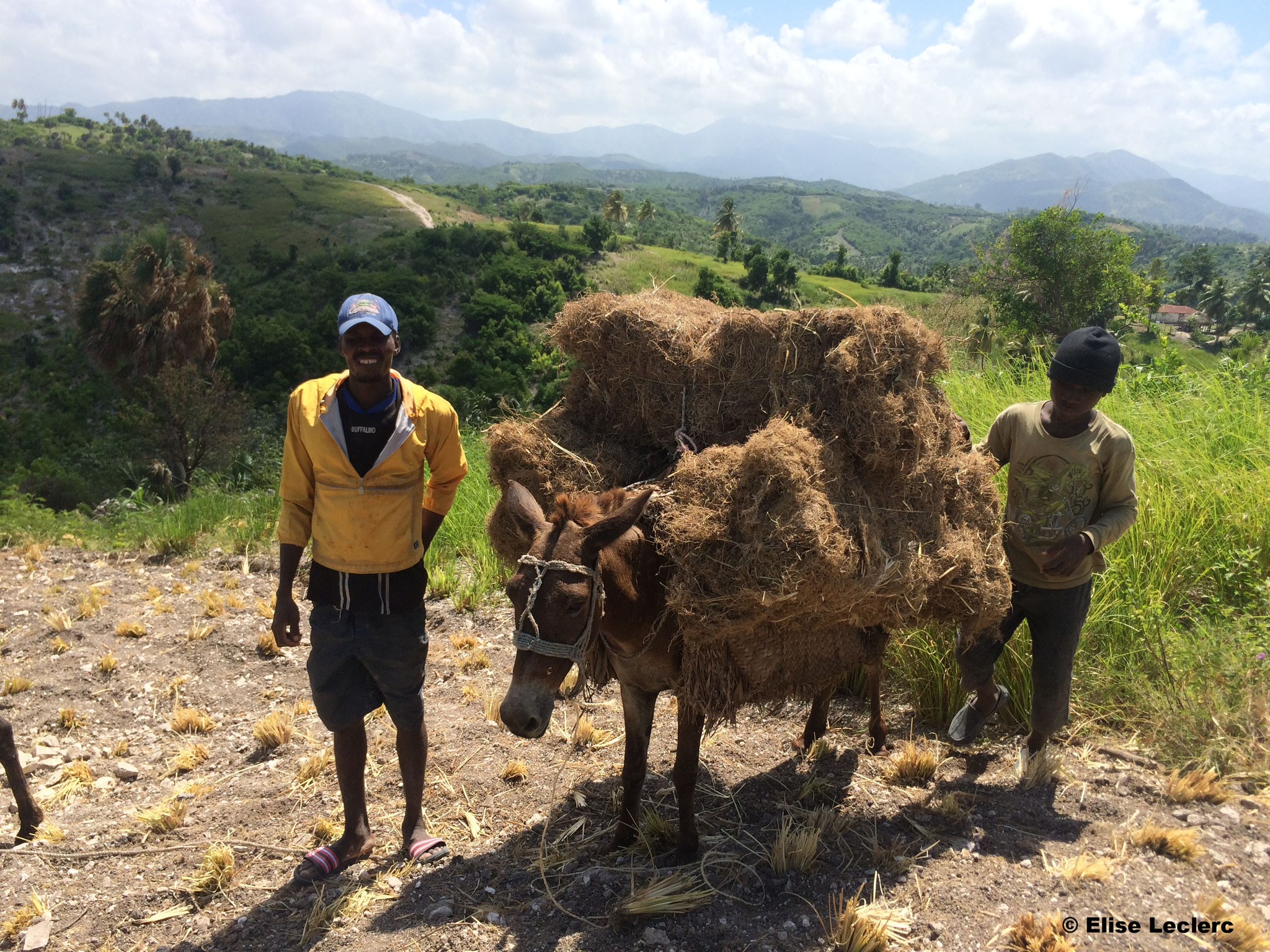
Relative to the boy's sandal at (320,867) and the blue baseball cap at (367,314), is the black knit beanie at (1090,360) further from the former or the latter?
the boy's sandal at (320,867)

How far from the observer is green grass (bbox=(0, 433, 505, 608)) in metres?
6.71

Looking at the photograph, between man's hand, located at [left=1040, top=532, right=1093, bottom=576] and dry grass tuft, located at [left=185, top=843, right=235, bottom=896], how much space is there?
161 inches

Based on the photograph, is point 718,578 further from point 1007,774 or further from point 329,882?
point 1007,774

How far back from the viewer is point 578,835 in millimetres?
3506

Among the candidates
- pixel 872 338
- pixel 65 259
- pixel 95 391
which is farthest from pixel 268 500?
pixel 65 259

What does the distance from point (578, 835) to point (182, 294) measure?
87.5 feet

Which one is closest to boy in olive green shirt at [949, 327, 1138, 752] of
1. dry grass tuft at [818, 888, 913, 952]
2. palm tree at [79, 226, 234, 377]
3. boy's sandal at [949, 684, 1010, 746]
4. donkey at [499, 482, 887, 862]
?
boy's sandal at [949, 684, 1010, 746]

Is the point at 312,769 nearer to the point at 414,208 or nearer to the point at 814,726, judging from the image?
the point at 814,726

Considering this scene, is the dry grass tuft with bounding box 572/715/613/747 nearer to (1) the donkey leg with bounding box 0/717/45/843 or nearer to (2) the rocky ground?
(2) the rocky ground

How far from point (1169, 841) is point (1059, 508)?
1.61 metres

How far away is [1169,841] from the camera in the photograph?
319 centimetres

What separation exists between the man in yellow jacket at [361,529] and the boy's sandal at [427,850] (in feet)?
0.94

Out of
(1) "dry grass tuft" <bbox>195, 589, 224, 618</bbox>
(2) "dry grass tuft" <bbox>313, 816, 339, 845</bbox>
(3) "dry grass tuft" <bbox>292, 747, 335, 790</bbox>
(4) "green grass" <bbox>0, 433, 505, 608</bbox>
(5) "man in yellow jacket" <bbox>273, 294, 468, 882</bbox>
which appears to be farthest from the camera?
(4) "green grass" <bbox>0, 433, 505, 608</bbox>

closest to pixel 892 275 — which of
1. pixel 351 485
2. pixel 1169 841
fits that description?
pixel 1169 841
